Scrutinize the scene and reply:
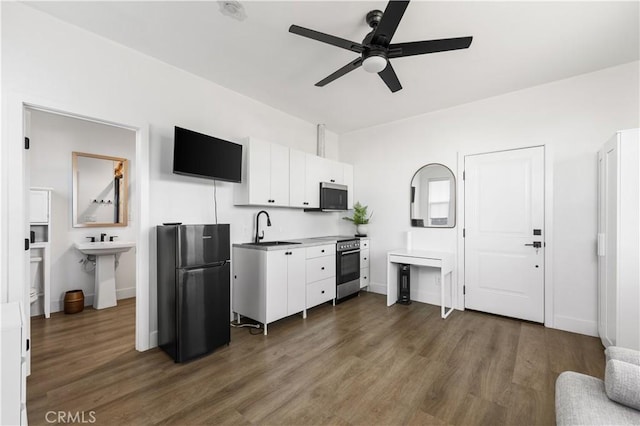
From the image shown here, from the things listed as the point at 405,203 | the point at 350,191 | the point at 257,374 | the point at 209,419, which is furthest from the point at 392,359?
the point at 350,191

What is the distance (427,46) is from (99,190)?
15.5 feet

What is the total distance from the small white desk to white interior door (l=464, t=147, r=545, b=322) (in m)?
0.33

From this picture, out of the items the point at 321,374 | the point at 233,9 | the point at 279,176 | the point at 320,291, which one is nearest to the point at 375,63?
the point at 233,9

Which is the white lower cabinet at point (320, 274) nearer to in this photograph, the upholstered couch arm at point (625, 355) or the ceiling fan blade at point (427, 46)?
the ceiling fan blade at point (427, 46)

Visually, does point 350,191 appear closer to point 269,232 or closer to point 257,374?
point 269,232

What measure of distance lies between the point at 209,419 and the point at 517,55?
3.98 metres

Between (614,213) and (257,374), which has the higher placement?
(614,213)

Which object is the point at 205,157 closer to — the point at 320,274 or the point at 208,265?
the point at 208,265

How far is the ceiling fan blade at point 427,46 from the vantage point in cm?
194

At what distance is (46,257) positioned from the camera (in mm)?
3535

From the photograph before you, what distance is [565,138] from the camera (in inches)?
128

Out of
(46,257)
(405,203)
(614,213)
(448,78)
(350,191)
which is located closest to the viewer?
(614,213)

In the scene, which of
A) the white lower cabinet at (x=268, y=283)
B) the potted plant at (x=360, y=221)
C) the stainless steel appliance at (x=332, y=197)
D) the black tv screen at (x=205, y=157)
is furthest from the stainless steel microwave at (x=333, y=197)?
the black tv screen at (x=205, y=157)

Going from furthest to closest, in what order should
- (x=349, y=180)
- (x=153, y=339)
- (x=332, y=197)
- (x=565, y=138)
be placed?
(x=349, y=180), (x=332, y=197), (x=565, y=138), (x=153, y=339)
